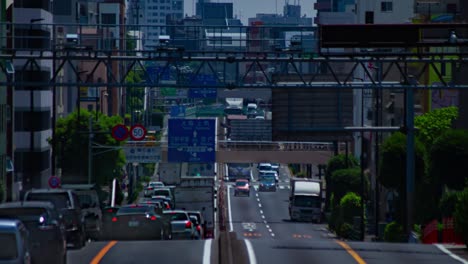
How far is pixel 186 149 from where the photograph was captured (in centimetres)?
7656

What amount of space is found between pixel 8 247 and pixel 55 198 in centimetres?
1396

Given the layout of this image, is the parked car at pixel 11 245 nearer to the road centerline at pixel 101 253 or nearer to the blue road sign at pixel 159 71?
the road centerline at pixel 101 253

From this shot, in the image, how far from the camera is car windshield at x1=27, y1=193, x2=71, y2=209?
34.4 m

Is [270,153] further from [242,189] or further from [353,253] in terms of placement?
[353,253]

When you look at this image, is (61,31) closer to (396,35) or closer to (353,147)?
(353,147)

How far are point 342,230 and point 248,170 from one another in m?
76.3

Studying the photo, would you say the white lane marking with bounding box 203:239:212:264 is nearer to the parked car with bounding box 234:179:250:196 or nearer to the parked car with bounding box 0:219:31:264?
the parked car with bounding box 0:219:31:264

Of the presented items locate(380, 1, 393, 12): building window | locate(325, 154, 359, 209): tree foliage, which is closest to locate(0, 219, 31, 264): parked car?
locate(325, 154, 359, 209): tree foliage

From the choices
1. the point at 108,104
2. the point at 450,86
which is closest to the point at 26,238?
the point at 450,86

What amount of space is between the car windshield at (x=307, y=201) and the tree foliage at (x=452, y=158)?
34.1 metres

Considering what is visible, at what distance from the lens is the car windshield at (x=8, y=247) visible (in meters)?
20.6

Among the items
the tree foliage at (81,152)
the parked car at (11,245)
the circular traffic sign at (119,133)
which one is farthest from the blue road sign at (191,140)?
the parked car at (11,245)

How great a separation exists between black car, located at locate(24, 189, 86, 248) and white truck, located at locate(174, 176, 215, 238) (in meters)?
33.8

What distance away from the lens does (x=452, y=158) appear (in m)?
53.5
